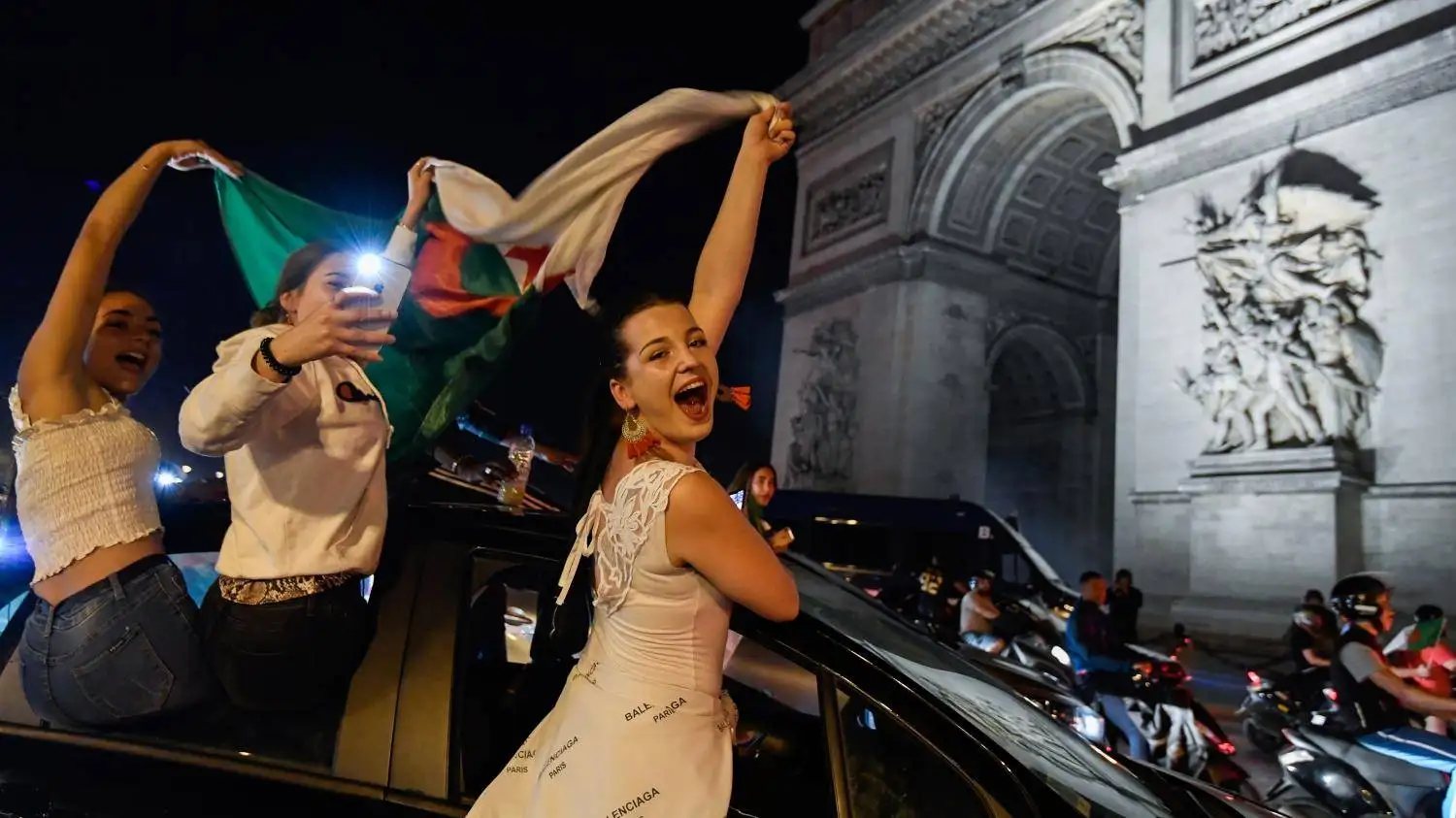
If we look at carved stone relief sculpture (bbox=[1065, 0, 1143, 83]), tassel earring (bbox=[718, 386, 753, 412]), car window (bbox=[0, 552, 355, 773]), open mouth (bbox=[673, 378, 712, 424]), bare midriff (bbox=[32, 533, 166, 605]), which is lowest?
car window (bbox=[0, 552, 355, 773])

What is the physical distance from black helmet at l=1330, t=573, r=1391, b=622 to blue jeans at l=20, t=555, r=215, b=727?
4888mm

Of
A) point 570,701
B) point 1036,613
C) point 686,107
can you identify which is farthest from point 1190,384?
point 570,701

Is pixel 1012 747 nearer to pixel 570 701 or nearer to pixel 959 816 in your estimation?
pixel 959 816

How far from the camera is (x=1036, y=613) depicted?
7781mm

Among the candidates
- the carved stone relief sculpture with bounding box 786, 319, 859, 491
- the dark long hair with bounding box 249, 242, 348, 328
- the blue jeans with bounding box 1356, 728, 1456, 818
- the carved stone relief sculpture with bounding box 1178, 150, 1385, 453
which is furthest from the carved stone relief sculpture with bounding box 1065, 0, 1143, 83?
the dark long hair with bounding box 249, 242, 348, 328

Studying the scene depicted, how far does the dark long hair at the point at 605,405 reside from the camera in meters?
1.65

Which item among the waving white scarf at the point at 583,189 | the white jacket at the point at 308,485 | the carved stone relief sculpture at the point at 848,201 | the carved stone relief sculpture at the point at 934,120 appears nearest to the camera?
the white jacket at the point at 308,485

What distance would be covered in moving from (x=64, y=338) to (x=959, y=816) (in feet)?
6.37

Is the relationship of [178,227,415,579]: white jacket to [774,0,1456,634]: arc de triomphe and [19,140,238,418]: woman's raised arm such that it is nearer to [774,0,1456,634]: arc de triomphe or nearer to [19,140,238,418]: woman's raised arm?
[19,140,238,418]: woman's raised arm

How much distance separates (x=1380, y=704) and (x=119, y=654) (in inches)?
188

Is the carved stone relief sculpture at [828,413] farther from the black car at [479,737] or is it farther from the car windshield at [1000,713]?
the black car at [479,737]

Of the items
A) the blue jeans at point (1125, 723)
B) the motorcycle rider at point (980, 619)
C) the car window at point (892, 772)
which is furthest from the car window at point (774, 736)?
the motorcycle rider at point (980, 619)

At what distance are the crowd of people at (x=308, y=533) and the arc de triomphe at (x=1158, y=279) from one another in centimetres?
984

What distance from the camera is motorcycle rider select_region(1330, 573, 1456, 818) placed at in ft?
12.4
